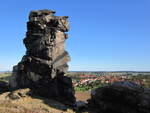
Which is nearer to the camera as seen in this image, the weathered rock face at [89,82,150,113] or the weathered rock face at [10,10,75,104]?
the weathered rock face at [89,82,150,113]

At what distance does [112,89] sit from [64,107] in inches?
236

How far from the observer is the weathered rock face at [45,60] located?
39.5m

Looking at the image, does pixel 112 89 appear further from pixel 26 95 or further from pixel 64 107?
pixel 26 95

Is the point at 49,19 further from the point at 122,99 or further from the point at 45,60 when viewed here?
the point at 122,99

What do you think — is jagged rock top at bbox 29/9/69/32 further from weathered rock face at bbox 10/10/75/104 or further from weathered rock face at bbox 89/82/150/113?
weathered rock face at bbox 89/82/150/113

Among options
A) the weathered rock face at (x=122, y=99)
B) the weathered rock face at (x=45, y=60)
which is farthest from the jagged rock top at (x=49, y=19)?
the weathered rock face at (x=122, y=99)

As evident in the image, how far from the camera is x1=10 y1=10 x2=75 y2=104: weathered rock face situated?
39.5m

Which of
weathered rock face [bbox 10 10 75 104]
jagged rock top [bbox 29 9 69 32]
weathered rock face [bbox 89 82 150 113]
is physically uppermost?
jagged rock top [bbox 29 9 69 32]

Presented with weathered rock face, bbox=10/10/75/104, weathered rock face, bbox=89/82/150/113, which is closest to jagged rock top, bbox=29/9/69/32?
weathered rock face, bbox=10/10/75/104

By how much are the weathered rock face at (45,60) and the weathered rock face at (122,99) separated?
465cm

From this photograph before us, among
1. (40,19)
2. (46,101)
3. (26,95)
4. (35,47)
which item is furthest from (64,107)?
(40,19)

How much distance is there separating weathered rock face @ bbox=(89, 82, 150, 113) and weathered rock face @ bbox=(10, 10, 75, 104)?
4.65 m

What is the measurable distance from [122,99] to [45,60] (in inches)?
494

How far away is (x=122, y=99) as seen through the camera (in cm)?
3312
